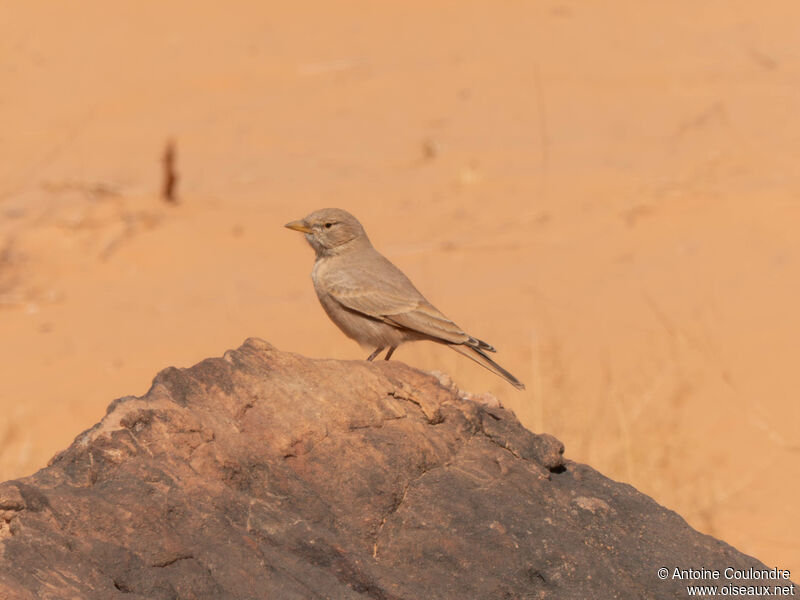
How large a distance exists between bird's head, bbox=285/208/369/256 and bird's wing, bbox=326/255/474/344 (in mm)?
352

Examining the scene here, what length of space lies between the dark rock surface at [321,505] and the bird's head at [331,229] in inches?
75.0

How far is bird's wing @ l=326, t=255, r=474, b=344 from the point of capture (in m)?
5.14

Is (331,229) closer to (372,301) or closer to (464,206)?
(372,301)

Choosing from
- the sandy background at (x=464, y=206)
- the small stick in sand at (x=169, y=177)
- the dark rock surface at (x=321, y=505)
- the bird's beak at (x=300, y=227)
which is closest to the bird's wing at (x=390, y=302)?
the bird's beak at (x=300, y=227)

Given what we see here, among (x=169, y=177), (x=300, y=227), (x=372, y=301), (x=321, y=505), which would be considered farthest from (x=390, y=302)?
(x=169, y=177)

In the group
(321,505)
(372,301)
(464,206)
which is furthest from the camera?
(464,206)

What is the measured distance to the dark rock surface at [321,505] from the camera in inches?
112

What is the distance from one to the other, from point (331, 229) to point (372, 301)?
2.09 feet

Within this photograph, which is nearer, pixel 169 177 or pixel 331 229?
pixel 331 229

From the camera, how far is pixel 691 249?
995cm

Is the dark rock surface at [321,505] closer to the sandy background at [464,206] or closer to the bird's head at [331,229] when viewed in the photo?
the bird's head at [331,229]

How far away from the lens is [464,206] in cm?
1219

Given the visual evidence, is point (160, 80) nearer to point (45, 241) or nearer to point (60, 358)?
point (45, 241)

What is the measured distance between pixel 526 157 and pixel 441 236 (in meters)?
3.11
